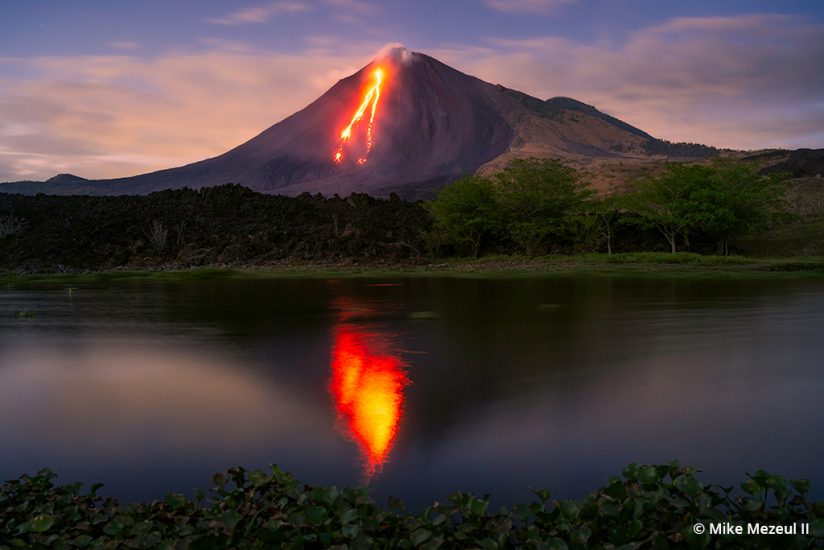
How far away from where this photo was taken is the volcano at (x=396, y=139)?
5984 inches

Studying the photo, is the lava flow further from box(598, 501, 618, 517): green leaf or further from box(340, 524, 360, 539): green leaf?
box(340, 524, 360, 539): green leaf

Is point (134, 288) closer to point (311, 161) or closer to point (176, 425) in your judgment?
point (176, 425)

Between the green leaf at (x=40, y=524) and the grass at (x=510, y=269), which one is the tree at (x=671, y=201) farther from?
the green leaf at (x=40, y=524)

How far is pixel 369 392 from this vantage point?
876cm

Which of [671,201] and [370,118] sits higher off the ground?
[370,118]

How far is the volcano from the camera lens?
499ft

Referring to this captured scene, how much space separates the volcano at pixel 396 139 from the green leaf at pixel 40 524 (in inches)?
5182

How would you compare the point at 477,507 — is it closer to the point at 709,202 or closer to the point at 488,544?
the point at 488,544

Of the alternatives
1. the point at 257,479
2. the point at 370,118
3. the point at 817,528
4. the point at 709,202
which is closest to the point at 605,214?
the point at 709,202

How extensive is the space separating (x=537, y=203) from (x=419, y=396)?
1366 inches

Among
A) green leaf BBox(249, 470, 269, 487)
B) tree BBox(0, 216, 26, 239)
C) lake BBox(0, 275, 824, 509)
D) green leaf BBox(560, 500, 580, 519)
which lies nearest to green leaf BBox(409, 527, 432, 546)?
green leaf BBox(560, 500, 580, 519)

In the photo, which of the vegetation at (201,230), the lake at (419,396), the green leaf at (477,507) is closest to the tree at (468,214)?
the vegetation at (201,230)

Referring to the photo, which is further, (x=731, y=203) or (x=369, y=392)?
(x=731, y=203)

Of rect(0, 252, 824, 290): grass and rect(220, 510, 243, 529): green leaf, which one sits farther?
rect(0, 252, 824, 290): grass
